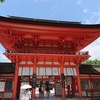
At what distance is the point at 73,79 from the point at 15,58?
7.23m

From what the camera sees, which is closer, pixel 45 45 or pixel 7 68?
pixel 45 45

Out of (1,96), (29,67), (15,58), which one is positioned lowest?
(1,96)

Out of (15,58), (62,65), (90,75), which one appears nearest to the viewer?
(15,58)

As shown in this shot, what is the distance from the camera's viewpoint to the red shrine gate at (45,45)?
32.8 ft

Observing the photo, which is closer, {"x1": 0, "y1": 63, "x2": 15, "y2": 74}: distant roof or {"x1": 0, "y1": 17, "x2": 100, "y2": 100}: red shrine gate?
{"x1": 0, "y1": 17, "x2": 100, "y2": 100}: red shrine gate

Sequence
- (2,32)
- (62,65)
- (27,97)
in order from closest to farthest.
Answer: (27,97) < (2,32) < (62,65)

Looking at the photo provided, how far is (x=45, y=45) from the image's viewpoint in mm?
12250

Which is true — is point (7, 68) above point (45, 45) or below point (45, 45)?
below

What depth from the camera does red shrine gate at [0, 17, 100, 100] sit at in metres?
9.99

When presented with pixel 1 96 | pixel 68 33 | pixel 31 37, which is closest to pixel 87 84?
pixel 68 33

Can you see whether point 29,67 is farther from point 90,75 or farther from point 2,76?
point 90,75

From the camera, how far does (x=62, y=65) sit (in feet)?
37.7

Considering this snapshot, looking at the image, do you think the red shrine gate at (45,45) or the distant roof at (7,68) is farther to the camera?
the distant roof at (7,68)

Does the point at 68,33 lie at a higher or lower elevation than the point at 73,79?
higher
